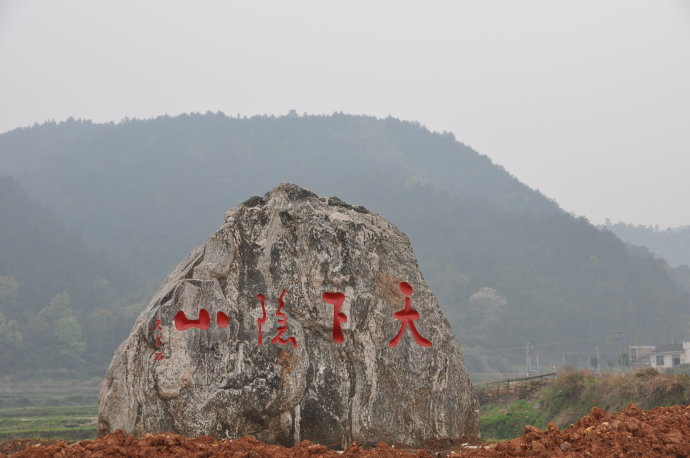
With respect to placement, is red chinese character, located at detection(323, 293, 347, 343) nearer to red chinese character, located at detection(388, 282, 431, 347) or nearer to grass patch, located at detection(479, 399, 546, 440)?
red chinese character, located at detection(388, 282, 431, 347)

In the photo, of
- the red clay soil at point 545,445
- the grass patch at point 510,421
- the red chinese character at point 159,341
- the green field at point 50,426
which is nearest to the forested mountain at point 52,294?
the green field at point 50,426

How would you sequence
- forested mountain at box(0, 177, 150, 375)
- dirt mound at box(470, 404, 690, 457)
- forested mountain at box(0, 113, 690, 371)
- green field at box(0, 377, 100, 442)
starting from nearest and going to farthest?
1. dirt mound at box(470, 404, 690, 457)
2. green field at box(0, 377, 100, 442)
3. forested mountain at box(0, 177, 150, 375)
4. forested mountain at box(0, 113, 690, 371)

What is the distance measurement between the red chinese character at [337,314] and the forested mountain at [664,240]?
108 metres

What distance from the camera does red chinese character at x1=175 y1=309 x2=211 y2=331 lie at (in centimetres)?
611

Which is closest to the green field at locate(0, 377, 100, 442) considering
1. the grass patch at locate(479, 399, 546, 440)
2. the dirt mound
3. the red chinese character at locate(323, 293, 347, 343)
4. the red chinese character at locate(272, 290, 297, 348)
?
the grass patch at locate(479, 399, 546, 440)

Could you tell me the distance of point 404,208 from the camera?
77.1m

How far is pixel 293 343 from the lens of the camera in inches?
243

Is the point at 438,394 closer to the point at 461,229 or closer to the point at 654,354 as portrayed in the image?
the point at 654,354

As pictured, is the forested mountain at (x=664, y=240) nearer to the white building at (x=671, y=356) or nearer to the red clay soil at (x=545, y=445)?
the white building at (x=671, y=356)

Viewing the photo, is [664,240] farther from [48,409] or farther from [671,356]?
[48,409]

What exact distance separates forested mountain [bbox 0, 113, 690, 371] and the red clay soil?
43118 millimetres

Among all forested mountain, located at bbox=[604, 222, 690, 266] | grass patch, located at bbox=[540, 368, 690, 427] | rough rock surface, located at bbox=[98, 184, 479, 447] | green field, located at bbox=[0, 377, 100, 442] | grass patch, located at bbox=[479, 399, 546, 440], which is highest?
forested mountain, located at bbox=[604, 222, 690, 266]

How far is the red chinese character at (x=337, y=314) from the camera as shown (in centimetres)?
634

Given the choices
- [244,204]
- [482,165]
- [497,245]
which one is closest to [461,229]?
[497,245]
